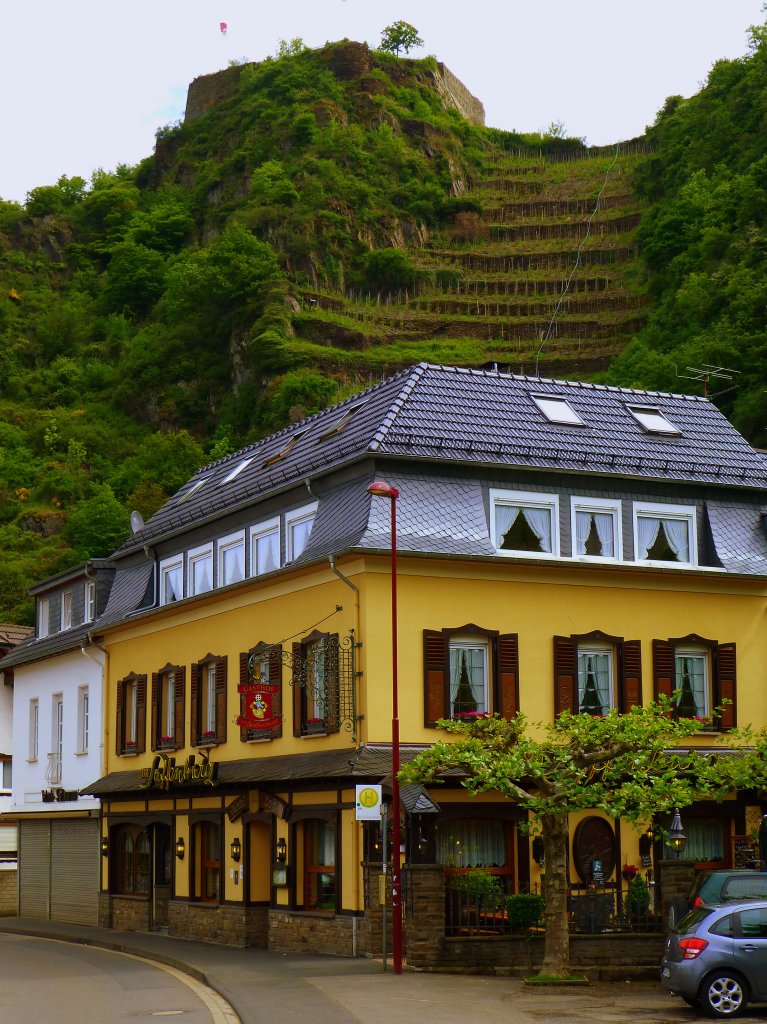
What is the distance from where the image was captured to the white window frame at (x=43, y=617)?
148 ft

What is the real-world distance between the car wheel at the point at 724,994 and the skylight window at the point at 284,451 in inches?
676

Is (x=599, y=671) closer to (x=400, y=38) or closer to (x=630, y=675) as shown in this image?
(x=630, y=675)

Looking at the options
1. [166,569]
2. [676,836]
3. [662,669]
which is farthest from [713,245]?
[676,836]

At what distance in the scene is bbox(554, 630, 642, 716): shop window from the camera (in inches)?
1150

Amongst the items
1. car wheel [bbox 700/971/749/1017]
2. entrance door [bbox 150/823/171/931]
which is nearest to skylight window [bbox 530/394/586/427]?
entrance door [bbox 150/823/171/931]

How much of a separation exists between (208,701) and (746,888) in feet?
49.5

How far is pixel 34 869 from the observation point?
144 ft

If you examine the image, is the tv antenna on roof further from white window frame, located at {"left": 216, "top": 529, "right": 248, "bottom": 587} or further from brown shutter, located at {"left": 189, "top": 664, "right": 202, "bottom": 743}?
brown shutter, located at {"left": 189, "top": 664, "right": 202, "bottom": 743}

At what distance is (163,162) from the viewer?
151m

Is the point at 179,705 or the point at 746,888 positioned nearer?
the point at 746,888

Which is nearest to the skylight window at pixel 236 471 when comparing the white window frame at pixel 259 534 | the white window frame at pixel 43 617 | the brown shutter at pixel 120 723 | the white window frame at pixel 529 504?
the white window frame at pixel 259 534

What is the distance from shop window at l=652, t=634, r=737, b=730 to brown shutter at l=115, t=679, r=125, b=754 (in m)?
14.3

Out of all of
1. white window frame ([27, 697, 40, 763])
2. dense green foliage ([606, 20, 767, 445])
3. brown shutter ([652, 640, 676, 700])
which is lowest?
white window frame ([27, 697, 40, 763])

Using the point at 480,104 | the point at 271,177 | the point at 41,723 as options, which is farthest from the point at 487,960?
the point at 480,104
